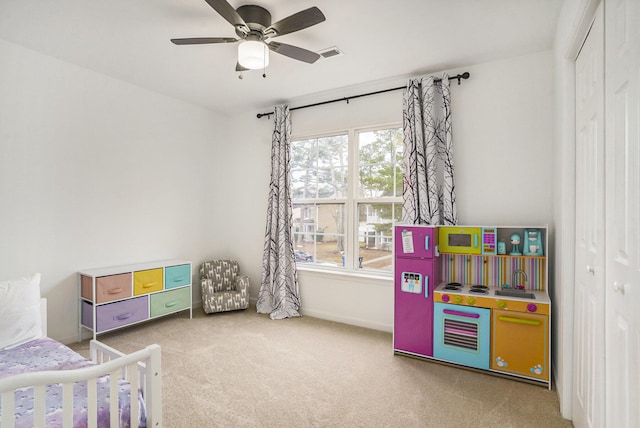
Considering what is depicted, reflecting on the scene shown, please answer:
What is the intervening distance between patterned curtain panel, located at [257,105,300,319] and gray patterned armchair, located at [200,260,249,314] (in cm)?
26

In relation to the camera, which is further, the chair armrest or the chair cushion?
the chair cushion

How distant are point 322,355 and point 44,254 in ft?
9.08

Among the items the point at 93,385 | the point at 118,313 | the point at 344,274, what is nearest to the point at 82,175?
the point at 118,313

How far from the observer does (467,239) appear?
2.95m

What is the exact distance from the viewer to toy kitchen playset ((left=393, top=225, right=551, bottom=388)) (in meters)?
2.54

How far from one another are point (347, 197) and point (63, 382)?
123 inches

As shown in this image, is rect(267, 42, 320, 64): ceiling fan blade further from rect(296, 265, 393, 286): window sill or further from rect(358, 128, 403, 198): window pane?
rect(296, 265, 393, 286): window sill

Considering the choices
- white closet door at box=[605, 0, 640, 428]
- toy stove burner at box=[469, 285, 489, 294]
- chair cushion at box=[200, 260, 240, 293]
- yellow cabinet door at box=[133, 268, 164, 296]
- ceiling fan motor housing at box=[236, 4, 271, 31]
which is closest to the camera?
white closet door at box=[605, 0, 640, 428]

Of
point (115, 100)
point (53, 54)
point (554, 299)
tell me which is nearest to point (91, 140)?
point (115, 100)

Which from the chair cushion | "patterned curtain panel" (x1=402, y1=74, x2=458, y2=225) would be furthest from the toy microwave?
the chair cushion

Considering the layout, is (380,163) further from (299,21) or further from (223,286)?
(223,286)

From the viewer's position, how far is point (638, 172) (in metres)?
1.12

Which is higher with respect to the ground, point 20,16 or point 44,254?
point 20,16

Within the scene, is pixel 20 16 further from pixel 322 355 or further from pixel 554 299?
pixel 554 299
